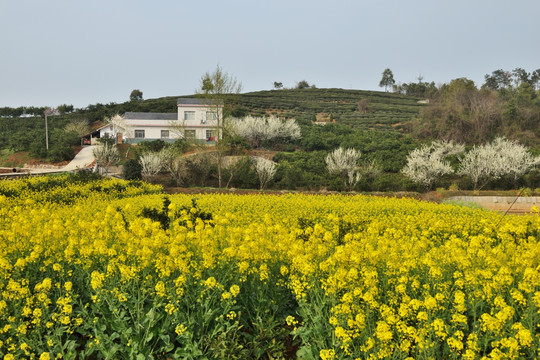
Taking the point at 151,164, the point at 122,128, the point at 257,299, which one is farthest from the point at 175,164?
the point at 257,299

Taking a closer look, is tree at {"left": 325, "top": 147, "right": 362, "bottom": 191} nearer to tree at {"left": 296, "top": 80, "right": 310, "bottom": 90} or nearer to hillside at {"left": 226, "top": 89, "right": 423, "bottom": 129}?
hillside at {"left": 226, "top": 89, "right": 423, "bottom": 129}

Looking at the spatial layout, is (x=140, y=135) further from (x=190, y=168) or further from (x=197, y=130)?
(x=190, y=168)

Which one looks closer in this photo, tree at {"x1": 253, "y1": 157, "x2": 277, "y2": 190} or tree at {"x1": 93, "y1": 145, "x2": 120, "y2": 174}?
tree at {"x1": 253, "y1": 157, "x2": 277, "y2": 190}

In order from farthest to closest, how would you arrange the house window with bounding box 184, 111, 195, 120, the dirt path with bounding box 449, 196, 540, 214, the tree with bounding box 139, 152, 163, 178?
1. the house window with bounding box 184, 111, 195, 120
2. the tree with bounding box 139, 152, 163, 178
3. the dirt path with bounding box 449, 196, 540, 214

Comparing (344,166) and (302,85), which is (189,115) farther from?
(302,85)

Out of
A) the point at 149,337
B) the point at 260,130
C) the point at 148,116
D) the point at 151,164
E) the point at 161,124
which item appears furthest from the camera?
the point at 148,116

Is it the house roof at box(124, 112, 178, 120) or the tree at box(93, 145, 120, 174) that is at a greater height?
the house roof at box(124, 112, 178, 120)

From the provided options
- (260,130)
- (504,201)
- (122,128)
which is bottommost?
(504,201)

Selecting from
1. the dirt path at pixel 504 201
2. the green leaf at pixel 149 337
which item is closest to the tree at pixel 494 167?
the dirt path at pixel 504 201

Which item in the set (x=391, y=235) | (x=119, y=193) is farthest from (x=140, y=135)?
(x=391, y=235)

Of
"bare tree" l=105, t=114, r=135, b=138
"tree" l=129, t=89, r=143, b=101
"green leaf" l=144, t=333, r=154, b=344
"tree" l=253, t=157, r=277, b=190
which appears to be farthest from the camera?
"tree" l=129, t=89, r=143, b=101

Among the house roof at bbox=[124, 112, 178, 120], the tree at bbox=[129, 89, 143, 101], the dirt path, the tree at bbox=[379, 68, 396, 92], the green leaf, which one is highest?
the tree at bbox=[379, 68, 396, 92]

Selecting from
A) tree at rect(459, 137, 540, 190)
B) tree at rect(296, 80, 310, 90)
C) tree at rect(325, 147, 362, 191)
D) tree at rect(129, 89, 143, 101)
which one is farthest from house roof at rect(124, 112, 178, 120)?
tree at rect(296, 80, 310, 90)

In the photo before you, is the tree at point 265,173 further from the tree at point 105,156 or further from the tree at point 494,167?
the tree at point 105,156
